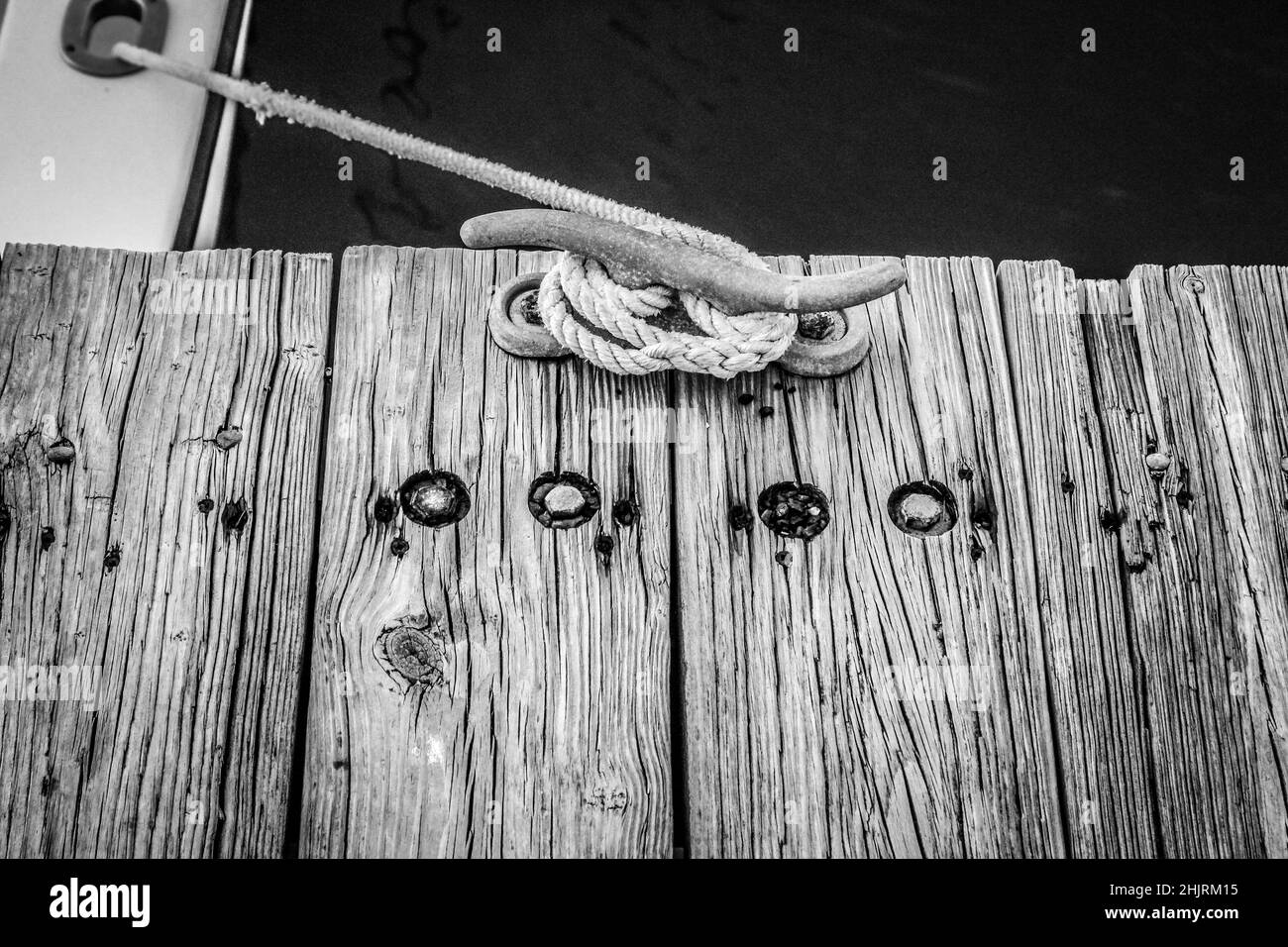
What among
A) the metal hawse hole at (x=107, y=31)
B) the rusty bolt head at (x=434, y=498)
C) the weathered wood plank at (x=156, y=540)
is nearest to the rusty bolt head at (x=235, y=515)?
the weathered wood plank at (x=156, y=540)

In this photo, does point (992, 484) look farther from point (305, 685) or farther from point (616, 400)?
point (305, 685)

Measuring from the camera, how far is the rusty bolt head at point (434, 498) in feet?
4.92

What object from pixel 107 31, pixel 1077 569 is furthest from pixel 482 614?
pixel 107 31

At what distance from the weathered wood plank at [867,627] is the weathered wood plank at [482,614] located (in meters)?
0.09

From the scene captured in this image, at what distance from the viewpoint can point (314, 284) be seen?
1651mm

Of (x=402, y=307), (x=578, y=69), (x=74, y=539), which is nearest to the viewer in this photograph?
(x=74, y=539)

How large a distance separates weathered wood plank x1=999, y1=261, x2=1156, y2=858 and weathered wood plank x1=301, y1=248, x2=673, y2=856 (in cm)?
68

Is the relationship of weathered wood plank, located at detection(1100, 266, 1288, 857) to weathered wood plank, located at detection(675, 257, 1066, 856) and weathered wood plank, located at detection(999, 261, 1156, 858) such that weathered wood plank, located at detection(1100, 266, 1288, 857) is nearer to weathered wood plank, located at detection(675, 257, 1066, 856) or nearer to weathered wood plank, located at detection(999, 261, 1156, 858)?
weathered wood plank, located at detection(999, 261, 1156, 858)

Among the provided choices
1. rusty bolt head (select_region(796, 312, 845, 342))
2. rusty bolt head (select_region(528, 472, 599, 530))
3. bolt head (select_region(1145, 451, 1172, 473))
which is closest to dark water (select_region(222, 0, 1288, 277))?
rusty bolt head (select_region(796, 312, 845, 342))

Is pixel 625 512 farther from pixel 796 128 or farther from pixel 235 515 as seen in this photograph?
pixel 796 128

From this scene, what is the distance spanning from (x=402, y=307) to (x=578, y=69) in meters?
1.81

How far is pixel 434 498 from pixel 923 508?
870mm

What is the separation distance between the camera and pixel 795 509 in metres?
1.52
